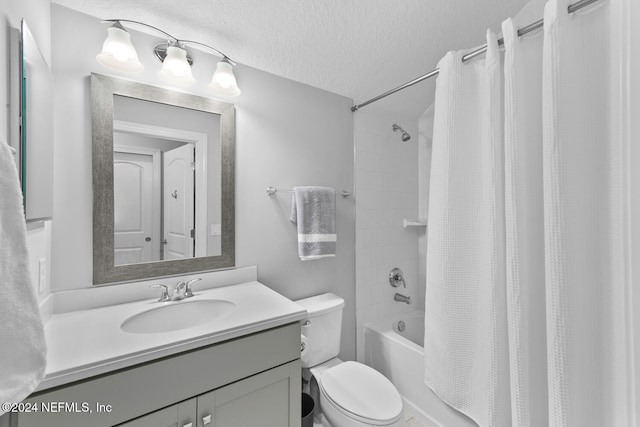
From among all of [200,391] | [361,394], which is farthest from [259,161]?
[361,394]

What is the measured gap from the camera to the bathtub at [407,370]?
61.8 inches

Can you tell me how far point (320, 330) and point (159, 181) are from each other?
3.99 ft

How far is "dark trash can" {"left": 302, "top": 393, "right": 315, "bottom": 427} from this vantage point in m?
1.35

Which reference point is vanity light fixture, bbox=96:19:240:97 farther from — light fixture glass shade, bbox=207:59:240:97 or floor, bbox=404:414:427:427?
floor, bbox=404:414:427:427

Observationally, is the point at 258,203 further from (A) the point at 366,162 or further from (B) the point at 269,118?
(A) the point at 366,162

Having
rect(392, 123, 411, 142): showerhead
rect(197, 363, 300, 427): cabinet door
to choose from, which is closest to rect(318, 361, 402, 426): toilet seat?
rect(197, 363, 300, 427): cabinet door

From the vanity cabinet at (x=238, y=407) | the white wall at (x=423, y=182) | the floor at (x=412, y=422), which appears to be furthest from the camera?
the white wall at (x=423, y=182)

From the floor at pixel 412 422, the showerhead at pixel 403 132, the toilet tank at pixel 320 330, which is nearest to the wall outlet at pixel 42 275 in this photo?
the toilet tank at pixel 320 330

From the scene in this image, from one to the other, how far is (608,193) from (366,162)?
142 cm

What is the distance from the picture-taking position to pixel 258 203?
158cm

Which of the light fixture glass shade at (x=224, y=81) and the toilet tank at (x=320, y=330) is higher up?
the light fixture glass shade at (x=224, y=81)

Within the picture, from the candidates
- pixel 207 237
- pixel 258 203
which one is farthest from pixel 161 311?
pixel 258 203

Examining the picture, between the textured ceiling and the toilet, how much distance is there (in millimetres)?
1469

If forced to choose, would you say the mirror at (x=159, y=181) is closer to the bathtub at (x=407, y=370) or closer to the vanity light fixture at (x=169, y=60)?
the vanity light fixture at (x=169, y=60)
